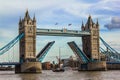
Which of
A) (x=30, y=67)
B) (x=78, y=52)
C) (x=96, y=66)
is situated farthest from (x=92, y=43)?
(x=30, y=67)

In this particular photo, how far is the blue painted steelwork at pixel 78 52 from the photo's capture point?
12569 centimetres

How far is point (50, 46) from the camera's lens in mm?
115938

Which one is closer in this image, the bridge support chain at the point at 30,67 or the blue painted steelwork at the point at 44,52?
the bridge support chain at the point at 30,67

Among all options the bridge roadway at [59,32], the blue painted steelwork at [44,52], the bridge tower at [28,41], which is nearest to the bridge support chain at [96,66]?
the bridge roadway at [59,32]

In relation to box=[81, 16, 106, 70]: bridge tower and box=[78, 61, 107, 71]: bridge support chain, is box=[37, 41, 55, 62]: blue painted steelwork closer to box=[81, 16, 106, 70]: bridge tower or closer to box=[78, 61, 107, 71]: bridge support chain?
box=[78, 61, 107, 71]: bridge support chain

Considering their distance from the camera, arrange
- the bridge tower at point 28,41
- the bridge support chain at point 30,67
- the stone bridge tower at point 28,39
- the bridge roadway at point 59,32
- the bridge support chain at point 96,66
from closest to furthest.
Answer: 1. the bridge support chain at point 30,67
2. the bridge tower at point 28,41
3. the stone bridge tower at point 28,39
4. the bridge roadway at point 59,32
5. the bridge support chain at point 96,66

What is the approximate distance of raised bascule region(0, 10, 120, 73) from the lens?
375 ft

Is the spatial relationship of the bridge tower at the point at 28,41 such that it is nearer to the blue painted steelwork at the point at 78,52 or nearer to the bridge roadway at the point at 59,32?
the bridge roadway at the point at 59,32

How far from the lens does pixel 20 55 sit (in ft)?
395

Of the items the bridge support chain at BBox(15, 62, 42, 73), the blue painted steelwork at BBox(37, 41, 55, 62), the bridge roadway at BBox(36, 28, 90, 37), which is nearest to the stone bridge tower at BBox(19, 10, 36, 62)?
the blue painted steelwork at BBox(37, 41, 55, 62)

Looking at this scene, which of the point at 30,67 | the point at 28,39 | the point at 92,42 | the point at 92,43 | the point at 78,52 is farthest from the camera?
the point at 92,43

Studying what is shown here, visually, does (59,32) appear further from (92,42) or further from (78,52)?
(92,42)

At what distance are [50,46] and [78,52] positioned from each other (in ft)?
47.1

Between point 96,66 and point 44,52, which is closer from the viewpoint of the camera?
point 44,52
